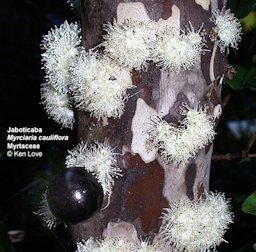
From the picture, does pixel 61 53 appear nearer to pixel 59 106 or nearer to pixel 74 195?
pixel 59 106

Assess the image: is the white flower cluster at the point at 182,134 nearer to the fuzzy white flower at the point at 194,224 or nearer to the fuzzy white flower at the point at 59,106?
the fuzzy white flower at the point at 194,224

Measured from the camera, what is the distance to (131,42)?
687 millimetres

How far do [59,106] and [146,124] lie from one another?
18cm

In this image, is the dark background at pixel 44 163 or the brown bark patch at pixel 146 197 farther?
the dark background at pixel 44 163

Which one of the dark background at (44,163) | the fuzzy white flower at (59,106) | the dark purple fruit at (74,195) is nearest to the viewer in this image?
the dark purple fruit at (74,195)

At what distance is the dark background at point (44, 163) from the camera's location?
128 cm

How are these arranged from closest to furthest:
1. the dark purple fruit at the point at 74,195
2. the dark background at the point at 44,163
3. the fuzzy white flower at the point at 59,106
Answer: the dark purple fruit at the point at 74,195, the fuzzy white flower at the point at 59,106, the dark background at the point at 44,163

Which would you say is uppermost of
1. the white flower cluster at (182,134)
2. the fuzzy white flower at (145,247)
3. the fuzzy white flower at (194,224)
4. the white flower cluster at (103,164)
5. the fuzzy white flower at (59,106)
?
the fuzzy white flower at (59,106)

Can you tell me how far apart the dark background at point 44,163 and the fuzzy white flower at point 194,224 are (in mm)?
333

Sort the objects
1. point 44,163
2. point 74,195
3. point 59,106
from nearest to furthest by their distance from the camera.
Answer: point 74,195 → point 59,106 → point 44,163

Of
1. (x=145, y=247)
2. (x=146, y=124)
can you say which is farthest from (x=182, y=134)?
(x=145, y=247)

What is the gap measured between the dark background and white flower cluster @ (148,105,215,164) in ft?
1.38

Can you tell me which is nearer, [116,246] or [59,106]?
[116,246]

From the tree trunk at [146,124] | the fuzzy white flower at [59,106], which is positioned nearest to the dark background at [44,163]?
the fuzzy white flower at [59,106]
